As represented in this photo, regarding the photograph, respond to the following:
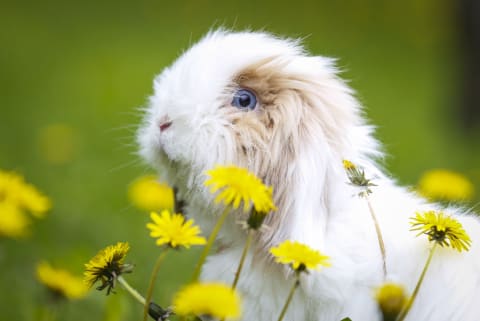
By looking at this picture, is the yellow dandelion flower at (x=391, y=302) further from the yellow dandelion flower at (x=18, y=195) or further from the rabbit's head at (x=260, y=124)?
the yellow dandelion flower at (x=18, y=195)

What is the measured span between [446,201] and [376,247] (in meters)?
0.82

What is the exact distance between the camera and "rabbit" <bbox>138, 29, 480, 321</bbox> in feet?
6.59

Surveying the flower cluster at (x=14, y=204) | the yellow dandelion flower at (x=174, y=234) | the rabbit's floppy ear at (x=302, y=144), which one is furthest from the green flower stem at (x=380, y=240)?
the flower cluster at (x=14, y=204)

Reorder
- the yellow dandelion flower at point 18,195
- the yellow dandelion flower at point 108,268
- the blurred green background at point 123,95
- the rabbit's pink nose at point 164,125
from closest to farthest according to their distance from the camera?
the yellow dandelion flower at point 108,268 → the yellow dandelion flower at point 18,195 → the rabbit's pink nose at point 164,125 → the blurred green background at point 123,95

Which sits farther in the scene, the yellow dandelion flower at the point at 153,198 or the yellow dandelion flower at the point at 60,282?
the yellow dandelion flower at the point at 153,198

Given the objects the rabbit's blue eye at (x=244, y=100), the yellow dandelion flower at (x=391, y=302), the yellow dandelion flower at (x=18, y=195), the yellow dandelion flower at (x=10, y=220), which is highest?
the rabbit's blue eye at (x=244, y=100)

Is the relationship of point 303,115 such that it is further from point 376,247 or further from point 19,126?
point 19,126

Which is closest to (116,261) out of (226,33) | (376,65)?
(226,33)

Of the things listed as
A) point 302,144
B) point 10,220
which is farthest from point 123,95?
point 10,220

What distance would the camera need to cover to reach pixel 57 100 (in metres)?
6.12

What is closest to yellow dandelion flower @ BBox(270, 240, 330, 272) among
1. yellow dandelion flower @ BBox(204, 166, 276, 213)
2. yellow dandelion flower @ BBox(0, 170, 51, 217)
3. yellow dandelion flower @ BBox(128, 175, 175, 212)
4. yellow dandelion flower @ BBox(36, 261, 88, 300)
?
yellow dandelion flower @ BBox(204, 166, 276, 213)

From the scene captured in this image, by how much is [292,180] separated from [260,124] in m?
0.19

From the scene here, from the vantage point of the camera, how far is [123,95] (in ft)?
21.7

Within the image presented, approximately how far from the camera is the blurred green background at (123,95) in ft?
10.8
